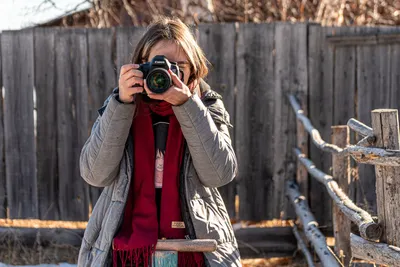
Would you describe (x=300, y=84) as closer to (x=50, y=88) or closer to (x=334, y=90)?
(x=334, y=90)

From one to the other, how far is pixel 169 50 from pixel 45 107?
3.20 m

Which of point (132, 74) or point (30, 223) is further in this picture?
point (30, 223)

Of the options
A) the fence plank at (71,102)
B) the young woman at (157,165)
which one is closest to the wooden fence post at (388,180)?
Result: the young woman at (157,165)

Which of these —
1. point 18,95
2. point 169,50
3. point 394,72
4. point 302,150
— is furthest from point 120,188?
point 394,72

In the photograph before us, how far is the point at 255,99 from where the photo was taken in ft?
16.5

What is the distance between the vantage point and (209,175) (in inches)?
81.7

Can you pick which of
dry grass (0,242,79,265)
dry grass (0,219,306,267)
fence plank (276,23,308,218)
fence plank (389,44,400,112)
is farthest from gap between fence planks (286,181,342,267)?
dry grass (0,242,79,265)

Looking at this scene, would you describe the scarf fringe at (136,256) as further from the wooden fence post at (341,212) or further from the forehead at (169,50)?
the wooden fence post at (341,212)

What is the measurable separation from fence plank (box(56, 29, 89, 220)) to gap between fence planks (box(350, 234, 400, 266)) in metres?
2.86

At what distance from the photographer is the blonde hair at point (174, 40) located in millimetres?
2115

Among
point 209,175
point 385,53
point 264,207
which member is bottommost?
point 264,207

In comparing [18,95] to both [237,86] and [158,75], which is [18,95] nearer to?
[237,86]

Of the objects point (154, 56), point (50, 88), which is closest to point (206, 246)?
point (154, 56)

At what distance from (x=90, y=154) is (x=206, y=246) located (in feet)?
1.70
